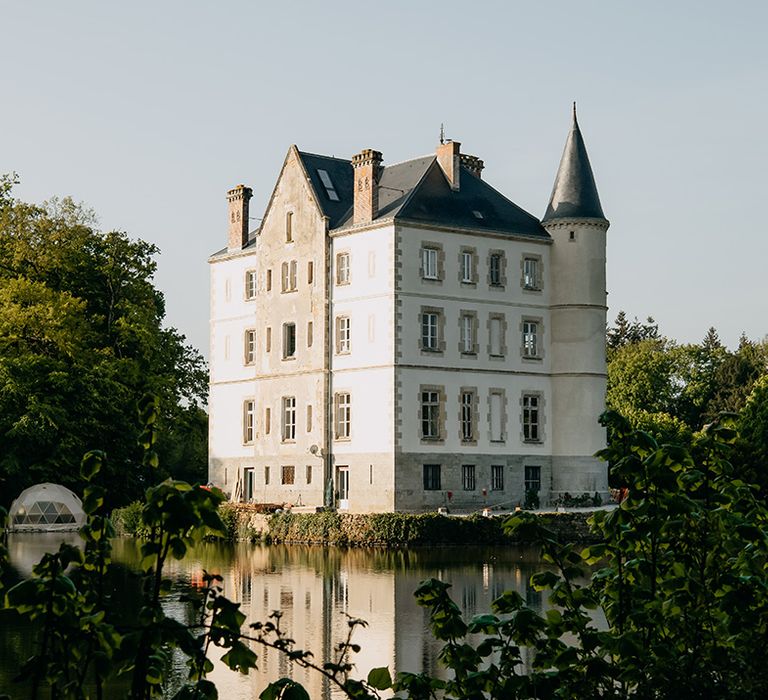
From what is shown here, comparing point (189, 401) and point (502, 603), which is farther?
point (189, 401)

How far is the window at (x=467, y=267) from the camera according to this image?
46.8 metres

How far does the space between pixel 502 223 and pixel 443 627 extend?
136 feet

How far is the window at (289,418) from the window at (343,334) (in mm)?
3178

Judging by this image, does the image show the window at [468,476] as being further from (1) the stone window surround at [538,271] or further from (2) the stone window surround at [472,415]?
(1) the stone window surround at [538,271]

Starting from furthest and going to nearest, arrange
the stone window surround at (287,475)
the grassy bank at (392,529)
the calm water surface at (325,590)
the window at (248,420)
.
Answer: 1. the window at (248,420)
2. the stone window surround at (287,475)
3. the grassy bank at (392,529)
4. the calm water surface at (325,590)

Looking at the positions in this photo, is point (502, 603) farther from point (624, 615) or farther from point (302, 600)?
point (302, 600)

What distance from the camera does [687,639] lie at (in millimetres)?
7973

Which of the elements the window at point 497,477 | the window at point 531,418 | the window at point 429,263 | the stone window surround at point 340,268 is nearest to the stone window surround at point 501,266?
the window at point 429,263

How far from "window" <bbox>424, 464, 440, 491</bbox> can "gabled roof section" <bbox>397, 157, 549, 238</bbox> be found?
26.9 ft

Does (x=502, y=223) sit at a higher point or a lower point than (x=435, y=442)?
higher

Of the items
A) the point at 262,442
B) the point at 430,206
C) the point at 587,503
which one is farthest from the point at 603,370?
the point at 262,442

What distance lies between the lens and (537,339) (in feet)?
158

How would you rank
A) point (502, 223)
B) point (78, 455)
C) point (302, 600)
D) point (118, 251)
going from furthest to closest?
point (118, 251) < point (502, 223) < point (78, 455) < point (302, 600)

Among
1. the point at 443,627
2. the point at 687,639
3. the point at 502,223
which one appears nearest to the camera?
the point at 443,627
